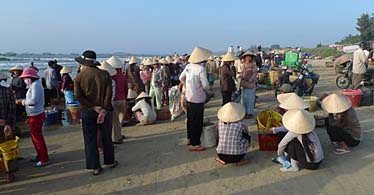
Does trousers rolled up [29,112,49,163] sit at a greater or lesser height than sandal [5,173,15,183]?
greater

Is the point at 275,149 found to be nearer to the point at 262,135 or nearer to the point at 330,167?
the point at 262,135

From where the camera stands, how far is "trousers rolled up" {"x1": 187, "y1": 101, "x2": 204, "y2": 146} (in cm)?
536

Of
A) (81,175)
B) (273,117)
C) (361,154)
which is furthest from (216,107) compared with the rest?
(81,175)

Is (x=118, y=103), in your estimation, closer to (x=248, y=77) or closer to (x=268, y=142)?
(x=268, y=142)

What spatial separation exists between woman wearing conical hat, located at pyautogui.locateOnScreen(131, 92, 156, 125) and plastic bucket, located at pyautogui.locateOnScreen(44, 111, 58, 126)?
2.19 m

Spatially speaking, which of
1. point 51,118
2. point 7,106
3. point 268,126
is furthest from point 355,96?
point 7,106

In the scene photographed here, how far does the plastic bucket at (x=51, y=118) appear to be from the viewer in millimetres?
8266

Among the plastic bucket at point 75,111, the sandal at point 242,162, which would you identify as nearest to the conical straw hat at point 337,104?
the sandal at point 242,162

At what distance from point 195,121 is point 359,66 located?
23.0ft

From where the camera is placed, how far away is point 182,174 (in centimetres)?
465

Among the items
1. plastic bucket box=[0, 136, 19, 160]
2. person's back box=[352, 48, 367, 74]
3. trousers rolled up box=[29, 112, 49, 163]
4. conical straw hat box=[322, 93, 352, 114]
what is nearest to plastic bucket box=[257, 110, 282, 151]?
conical straw hat box=[322, 93, 352, 114]

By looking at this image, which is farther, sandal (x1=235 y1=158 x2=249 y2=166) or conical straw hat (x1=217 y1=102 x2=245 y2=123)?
sandal (x1=235 y1=158 x2=249 y2=166)

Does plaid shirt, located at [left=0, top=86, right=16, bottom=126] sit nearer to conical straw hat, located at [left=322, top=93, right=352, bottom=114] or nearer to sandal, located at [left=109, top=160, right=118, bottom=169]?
sandal, located at [left=109, top=160, right=118, bottom=169]

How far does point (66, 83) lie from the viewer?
32.6 ft
